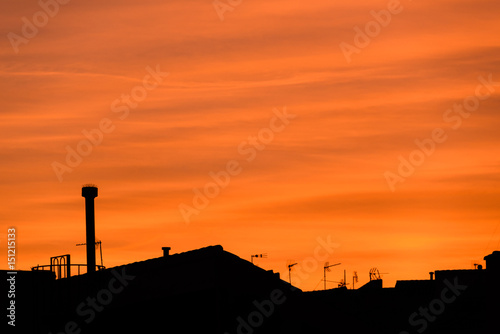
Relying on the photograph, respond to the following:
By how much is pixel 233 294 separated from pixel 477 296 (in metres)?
28.1

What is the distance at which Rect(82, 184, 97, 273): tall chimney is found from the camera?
55388mm

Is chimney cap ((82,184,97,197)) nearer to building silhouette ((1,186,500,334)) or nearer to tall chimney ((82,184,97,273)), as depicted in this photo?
tall chimney ((82,184,97,273))

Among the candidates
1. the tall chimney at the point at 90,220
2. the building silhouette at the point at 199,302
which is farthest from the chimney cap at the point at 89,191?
the building silhouette at the point at 199,302

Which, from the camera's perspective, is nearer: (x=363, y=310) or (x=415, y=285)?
(x=363, y=310)

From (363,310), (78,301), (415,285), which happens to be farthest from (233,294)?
(415,285)

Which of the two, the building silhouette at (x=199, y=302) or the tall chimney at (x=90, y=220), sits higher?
the tall chimney at (x=90, y=220)

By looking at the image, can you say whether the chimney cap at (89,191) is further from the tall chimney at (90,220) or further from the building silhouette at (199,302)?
the building silhouette at (199,302)

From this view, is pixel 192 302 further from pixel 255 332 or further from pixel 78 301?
pixel 78 301

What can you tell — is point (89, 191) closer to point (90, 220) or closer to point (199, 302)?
point (90, 220)

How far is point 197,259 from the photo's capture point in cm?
2653

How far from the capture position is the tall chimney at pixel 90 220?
2181 inches

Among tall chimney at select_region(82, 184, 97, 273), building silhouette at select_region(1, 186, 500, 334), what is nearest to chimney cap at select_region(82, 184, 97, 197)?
tall chimney at select_region(82, 184, 97, 273)

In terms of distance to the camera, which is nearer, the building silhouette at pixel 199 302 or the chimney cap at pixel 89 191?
the building silhouette at pixel 199 302

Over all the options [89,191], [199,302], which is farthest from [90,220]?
[199,302]
